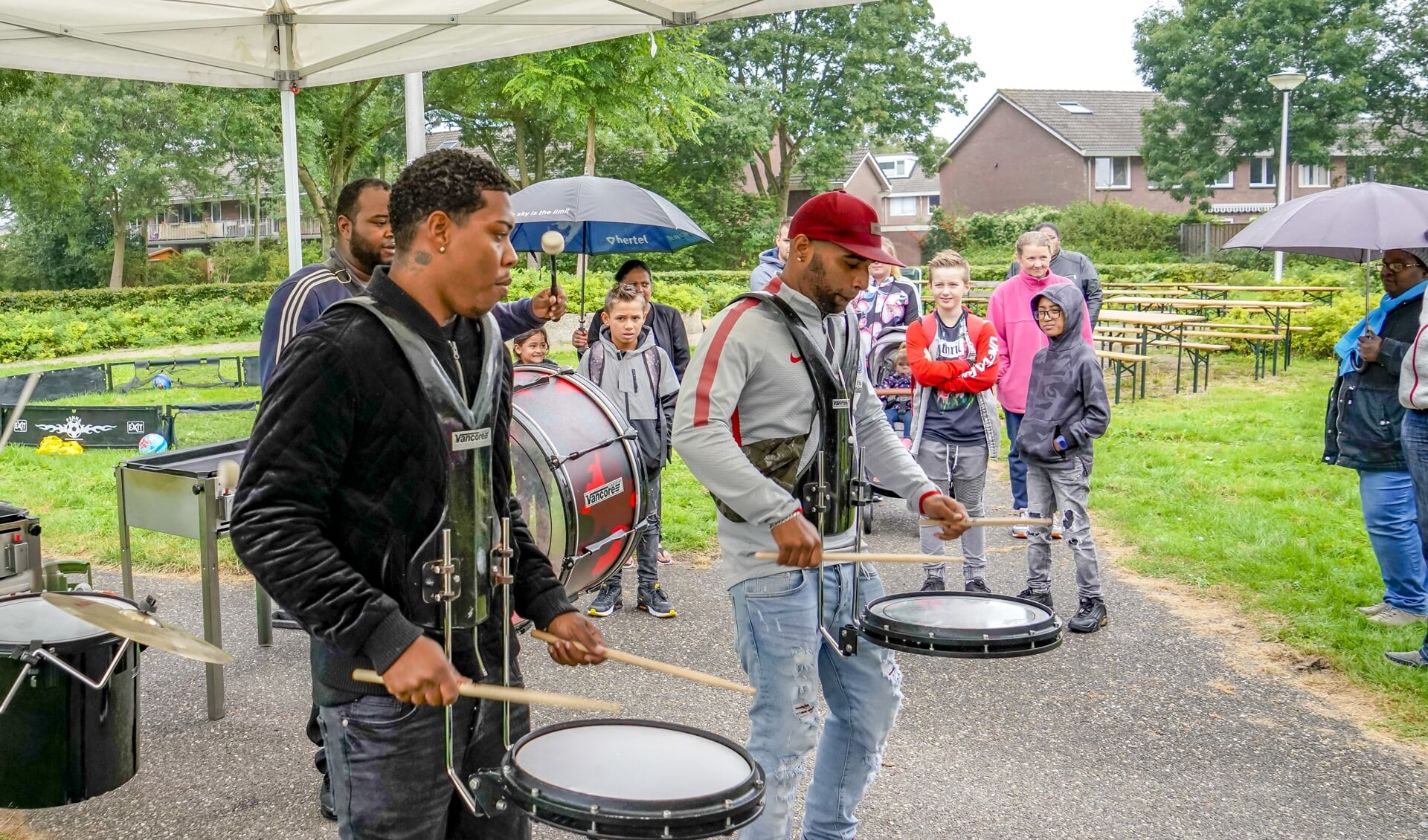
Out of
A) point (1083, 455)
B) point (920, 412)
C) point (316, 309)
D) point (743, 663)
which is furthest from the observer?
point (920, 412)

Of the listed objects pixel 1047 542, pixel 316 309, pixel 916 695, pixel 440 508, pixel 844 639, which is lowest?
pixel 916 695

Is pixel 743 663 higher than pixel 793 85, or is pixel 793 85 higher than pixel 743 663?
pixel 793 85

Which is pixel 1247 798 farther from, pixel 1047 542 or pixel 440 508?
pixel 440 508

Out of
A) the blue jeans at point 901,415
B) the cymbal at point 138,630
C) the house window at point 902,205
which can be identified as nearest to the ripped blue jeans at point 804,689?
the cymbal at point 138,630

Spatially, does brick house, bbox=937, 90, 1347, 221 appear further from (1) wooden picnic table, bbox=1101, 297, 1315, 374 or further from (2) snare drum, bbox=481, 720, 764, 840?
(2) snare drum, bbox=481, 720, 764, 840

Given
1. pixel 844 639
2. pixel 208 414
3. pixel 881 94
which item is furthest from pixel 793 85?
pixel 844 639

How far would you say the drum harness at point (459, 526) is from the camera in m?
2.25

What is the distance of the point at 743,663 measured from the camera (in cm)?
325

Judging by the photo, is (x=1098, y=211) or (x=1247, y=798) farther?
(x=1098, y=211)

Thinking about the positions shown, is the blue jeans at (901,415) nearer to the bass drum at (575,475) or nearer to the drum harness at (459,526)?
the bass drum at (575,475)

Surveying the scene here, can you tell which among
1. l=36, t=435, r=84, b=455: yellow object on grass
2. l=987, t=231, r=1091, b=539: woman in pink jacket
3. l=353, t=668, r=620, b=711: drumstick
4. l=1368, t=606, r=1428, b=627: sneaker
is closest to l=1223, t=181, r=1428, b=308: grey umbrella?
l=987, t=231, r=1091, b=539: woman in pink jacket

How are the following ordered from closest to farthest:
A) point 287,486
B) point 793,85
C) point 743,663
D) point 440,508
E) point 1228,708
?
point 287,486, point 440,508, point 743,663, point 1228,708, point 793,85

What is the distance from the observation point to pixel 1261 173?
55.2 m

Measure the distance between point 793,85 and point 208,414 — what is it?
1545 inches
